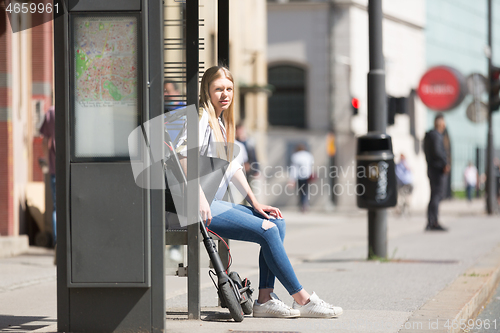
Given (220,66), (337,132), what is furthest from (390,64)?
(220,66)

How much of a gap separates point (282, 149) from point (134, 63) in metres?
21.3

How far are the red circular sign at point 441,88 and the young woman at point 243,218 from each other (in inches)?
607

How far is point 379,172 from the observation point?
8438 millimetres

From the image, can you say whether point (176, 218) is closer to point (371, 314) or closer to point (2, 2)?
point (371, 314)

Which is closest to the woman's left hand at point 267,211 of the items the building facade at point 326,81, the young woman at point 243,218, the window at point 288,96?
the young woman at point 243,218

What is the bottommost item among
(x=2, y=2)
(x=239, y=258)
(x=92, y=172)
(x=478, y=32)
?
(x=239, y=258)

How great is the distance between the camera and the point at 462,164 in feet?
140

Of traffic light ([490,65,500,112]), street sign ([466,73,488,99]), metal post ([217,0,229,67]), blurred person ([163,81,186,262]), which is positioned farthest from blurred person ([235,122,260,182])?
blurred person ([163,81,186,262])

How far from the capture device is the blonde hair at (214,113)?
505cm

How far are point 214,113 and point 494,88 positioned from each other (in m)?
15.1

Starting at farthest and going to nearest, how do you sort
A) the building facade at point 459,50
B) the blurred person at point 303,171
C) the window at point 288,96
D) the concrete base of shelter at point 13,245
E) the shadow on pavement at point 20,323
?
1. the building facade at point 459,50
2. the window at point 288,96
3. the blurred person at point 303,171
4. the concrete base of shelter at point 13,245
5. the shadow on pavement at point 20,323

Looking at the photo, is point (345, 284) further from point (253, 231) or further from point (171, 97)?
point (171, 97)

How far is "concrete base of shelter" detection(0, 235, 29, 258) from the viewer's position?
9336 millimetres

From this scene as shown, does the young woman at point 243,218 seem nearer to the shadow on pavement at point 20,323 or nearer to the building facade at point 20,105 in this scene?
the shadow on pavement at point 20,323
